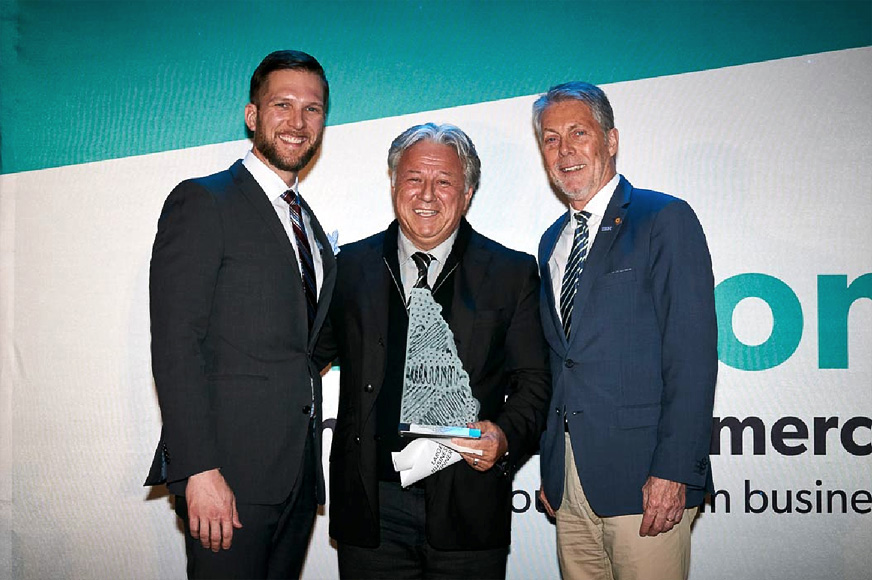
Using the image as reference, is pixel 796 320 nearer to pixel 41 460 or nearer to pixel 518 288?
pixel 518 288

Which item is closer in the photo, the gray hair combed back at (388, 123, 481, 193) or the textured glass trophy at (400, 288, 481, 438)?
the textured glass trophy at (400, 288, 481, 438)

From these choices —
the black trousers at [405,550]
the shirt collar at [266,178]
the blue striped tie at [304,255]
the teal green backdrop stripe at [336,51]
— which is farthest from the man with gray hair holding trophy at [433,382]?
the teal green backdrop stripe at [336,51]

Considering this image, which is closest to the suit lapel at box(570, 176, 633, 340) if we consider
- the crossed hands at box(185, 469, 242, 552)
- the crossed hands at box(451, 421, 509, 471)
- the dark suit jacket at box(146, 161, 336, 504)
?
the crossed hands at box(451, 421, 509, 471)

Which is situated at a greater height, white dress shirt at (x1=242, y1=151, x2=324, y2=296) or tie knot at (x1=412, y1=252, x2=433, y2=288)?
white dress shirt at (x1=242, y1=151, x2=324, y2=296)

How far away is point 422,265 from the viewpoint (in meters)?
2.47

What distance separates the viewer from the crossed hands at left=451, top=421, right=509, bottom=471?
2.21 m

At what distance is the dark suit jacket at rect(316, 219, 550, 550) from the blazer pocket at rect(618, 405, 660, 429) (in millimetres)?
269

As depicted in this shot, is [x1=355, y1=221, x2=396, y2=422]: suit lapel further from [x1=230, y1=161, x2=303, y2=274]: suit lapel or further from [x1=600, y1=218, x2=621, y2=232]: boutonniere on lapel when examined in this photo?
[x1=600, y1=218, x2=621, y2=232]: boutonniere on lapel

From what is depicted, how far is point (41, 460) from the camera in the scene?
11.9ft

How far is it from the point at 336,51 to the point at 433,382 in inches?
79.0

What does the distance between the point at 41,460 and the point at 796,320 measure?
3734mm

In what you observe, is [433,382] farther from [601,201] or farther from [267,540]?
[601,201]

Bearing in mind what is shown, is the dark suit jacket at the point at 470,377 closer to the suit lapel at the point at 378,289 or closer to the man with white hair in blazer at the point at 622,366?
the suit lapel at the point at 378,289

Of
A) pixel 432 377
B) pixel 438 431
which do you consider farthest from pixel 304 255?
pixel 438 431
